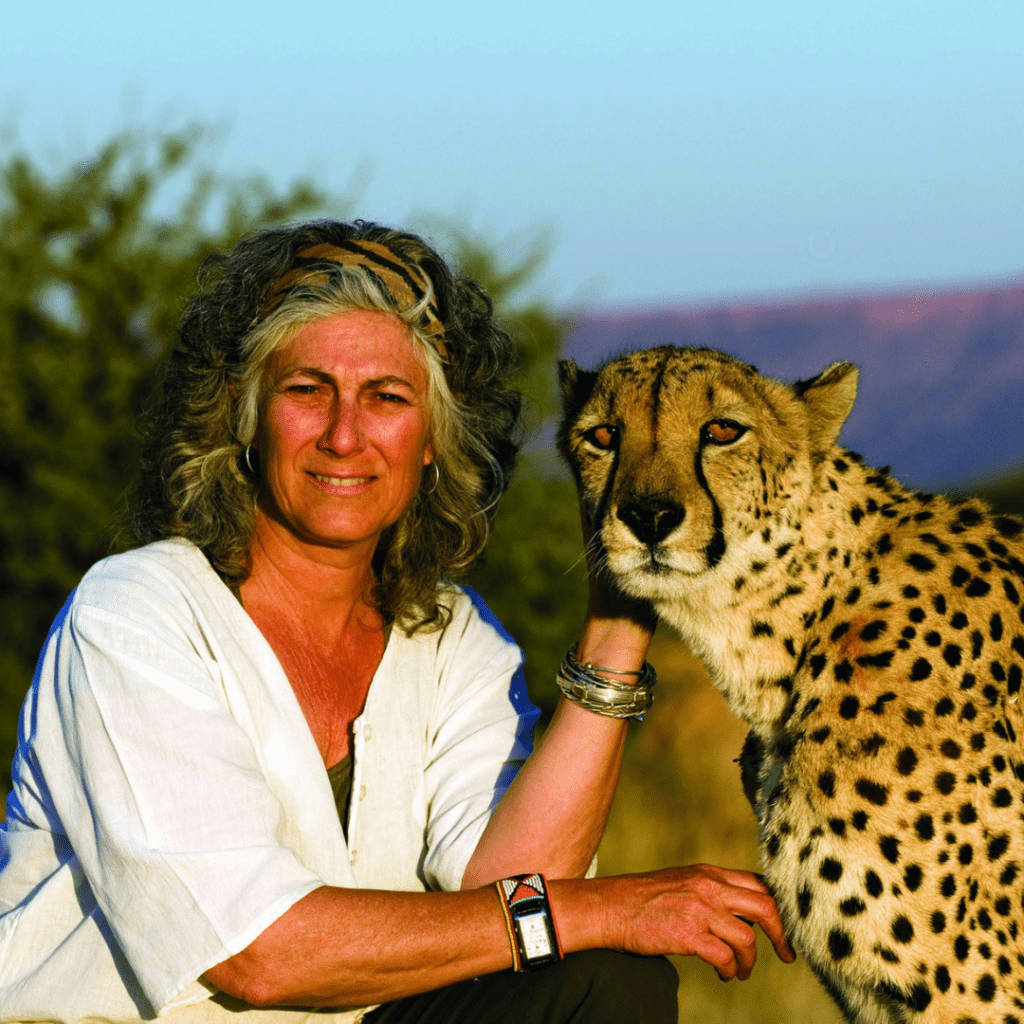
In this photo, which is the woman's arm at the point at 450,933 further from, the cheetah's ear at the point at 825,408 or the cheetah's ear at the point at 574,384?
the cheetah's ear at the point at 574,384

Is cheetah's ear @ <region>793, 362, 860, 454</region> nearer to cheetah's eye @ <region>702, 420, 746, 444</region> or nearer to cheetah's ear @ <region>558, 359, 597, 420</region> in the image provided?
cheetah's eye @ <region>702, 420, 746, 444</region>

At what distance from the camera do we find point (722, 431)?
223 centimetres

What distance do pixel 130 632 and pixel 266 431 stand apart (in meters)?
0.50

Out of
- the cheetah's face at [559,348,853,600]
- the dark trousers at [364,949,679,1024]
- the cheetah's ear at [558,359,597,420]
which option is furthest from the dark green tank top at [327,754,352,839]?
the cheetah's ear at [558,359,597,420]

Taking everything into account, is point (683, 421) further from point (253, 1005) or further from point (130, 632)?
point (253, 1005)

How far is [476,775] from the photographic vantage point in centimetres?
246

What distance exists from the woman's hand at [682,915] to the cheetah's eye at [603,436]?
0.68 metres

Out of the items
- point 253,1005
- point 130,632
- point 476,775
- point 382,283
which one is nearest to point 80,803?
point 130,632

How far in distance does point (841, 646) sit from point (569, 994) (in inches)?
26.2

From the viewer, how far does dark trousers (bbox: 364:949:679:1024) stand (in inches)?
83.5

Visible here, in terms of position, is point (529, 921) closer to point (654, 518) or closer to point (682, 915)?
point (682, 915)

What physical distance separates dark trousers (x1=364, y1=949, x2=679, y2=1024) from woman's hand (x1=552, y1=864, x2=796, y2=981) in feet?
0.14

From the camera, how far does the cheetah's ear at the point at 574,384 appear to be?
2.44m

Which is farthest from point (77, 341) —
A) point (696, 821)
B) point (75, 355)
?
point (696, 821)
